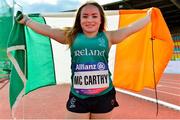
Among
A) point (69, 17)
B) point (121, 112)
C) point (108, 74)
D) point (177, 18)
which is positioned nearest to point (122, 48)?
point (69, 17)

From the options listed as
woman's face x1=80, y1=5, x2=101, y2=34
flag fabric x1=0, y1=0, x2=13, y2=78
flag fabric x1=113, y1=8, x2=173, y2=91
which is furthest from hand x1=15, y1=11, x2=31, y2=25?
flag fabric x1=0, y1=0, x2=13, y2=78

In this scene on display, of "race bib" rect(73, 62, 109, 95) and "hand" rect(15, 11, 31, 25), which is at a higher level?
"hand" rect(15, 11, 31, 25)

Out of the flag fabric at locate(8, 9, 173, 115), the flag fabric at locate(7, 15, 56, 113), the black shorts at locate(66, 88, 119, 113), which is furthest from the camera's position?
the flag fabric at locate(8, 9, 173, 115)

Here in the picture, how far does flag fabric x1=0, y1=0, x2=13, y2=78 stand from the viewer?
20.0 m

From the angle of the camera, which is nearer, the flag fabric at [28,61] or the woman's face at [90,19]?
the woman's face at [90,19]

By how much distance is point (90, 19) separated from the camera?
372 centimetres

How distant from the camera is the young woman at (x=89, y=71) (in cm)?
363

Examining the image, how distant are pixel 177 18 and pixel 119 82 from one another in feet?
122

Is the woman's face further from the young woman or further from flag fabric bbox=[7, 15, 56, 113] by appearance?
flag fabric bbox=[7, 15, 56, 113]

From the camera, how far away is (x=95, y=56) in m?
3.63

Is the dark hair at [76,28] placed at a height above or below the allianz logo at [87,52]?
above

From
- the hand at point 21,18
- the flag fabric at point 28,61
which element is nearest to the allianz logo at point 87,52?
the hand at point 21,18

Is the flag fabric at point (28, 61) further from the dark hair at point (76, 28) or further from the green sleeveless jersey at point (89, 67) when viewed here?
the green sleeveless jersey at point (89, 67)

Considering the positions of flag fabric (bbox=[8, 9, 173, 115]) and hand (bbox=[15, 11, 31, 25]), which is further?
flag fabric (bbox=[8, 9, 173, 115])
